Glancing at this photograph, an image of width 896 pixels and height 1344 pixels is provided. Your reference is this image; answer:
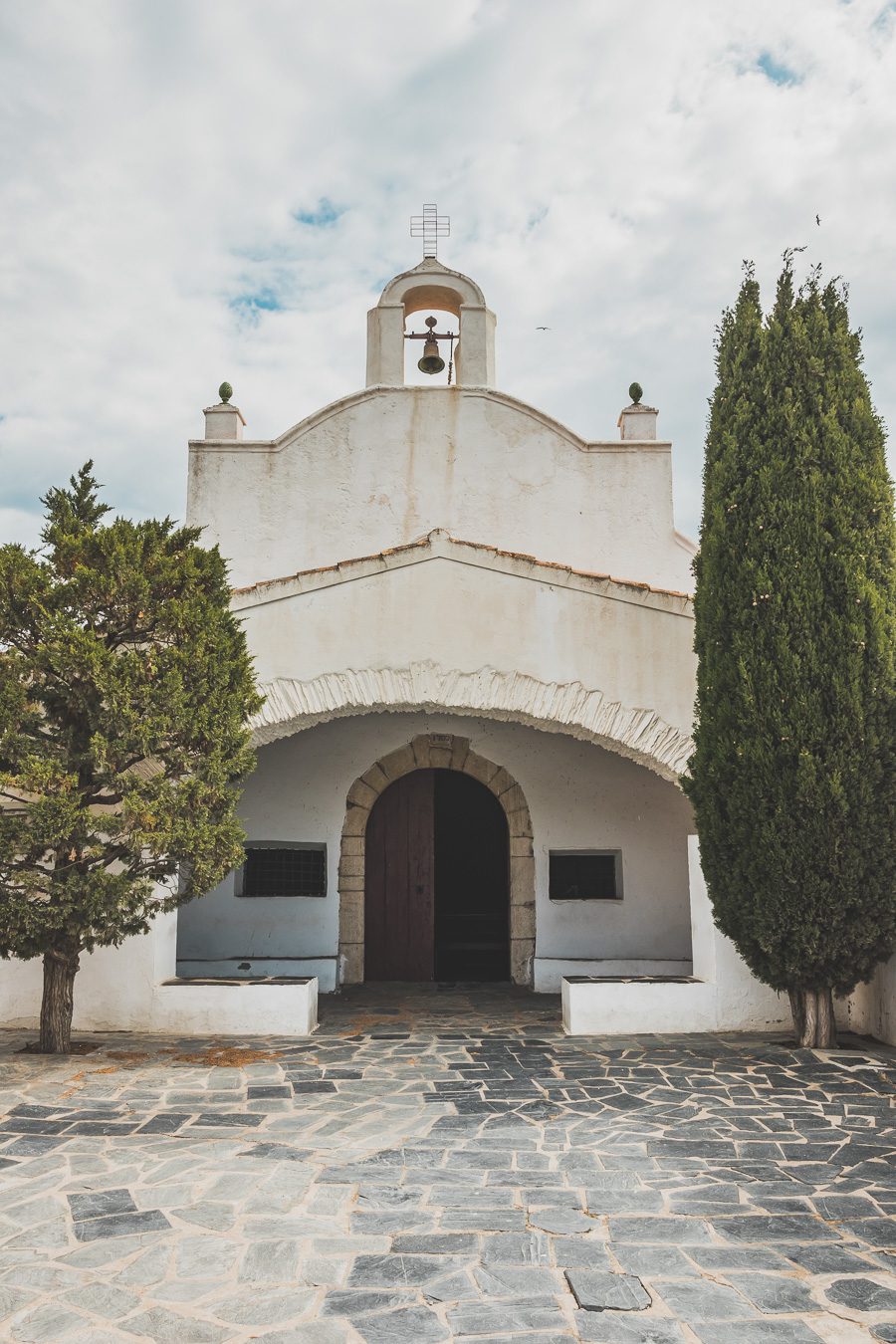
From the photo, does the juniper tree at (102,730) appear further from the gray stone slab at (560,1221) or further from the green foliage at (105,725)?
the gray stone slab at (560,1221)

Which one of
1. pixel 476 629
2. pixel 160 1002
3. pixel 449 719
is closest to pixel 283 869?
pixel 449 719

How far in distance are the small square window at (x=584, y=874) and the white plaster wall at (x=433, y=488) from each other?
2.96 meters

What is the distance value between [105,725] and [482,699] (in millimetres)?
2686

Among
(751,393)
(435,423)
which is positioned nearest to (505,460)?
(435,423)

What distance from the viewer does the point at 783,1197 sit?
383cm

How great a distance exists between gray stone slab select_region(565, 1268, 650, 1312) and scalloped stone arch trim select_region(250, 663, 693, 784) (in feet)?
14.4

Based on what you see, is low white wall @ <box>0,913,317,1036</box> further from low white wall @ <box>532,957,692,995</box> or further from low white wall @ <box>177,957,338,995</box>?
low white wall @ <box>532,957,692,995</box>

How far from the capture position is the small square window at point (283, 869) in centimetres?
965

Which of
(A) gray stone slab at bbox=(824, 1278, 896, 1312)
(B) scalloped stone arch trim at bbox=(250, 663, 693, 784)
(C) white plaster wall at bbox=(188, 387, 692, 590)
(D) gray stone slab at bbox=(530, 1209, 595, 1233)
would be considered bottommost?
(D) gray stone slab at bbox=(530, 1209, 595, 1233)

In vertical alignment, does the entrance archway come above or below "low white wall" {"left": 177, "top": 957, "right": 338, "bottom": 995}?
above

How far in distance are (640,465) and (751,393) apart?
12.8 ft

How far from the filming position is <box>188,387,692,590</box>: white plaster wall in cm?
1038

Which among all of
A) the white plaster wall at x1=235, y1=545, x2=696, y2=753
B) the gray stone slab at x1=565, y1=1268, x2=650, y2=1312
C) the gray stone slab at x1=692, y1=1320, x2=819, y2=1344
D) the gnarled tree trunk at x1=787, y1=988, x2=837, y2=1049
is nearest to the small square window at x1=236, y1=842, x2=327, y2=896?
the white plaster wall at x1=235, y1=545, x2=696, y2=753

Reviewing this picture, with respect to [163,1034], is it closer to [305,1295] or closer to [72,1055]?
[72,1055]
